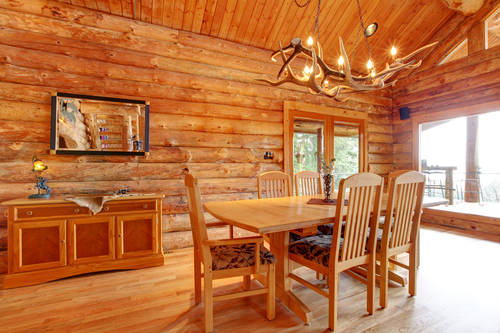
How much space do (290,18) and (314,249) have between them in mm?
3435

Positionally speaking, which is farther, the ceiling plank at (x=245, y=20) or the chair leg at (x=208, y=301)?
the ceiling plank at (x=245, y=20)

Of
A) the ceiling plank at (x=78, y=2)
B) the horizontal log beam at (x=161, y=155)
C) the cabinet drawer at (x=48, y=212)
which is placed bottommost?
the cabinet drawer at (x=48, y=212)

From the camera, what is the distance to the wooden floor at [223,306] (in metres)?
1.81

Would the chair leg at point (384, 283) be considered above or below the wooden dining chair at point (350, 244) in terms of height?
below

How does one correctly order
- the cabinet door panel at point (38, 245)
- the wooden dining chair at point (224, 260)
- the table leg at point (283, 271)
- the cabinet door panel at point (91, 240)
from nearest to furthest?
the wooden dining chair at point (224, 260) → the table leg at point (283, 271) → the cabinet door panel at point (38, 245) → the cabinet door panel at point (91, 240)

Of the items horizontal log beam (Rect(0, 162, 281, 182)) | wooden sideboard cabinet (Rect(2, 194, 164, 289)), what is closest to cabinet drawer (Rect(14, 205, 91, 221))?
wooden sideboard cabinet (Rect(2, 194, 164, 289))

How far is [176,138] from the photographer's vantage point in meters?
3.52

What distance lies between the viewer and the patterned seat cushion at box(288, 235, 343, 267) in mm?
1852

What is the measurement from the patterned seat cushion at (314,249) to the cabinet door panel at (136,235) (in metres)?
1.66

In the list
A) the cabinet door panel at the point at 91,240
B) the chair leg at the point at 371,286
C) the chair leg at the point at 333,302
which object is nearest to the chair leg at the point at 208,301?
the chair leg at the point at 333,302

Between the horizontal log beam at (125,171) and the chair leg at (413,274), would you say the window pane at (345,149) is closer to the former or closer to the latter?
the horizontal log beam at (125,171)

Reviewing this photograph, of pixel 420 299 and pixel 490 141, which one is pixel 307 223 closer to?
pixel 420 299

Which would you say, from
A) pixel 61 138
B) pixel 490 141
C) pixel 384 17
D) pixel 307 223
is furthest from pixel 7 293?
pixel 490 141

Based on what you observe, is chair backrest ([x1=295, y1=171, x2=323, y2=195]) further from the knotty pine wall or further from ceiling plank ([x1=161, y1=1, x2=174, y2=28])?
ceiling plank ([x1=161, y1=1, x2=174, y2=28])
